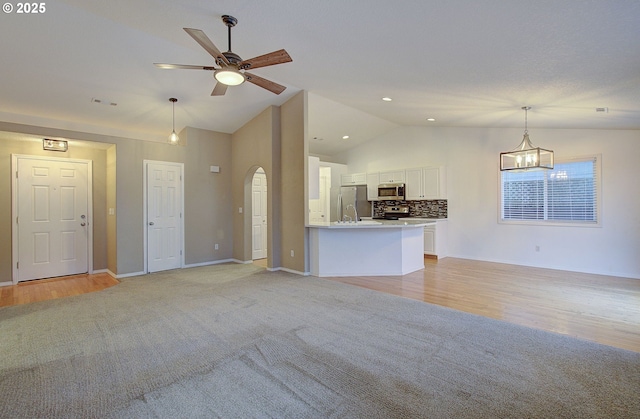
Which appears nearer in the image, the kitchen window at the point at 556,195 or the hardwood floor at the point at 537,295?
the hardwood floor at the point at 537,295

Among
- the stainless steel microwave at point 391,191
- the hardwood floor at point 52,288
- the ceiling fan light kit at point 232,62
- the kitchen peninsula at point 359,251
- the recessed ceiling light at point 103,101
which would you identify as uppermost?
the recessed ceiling light at point 103,101

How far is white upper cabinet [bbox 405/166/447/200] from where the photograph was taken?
7.22m

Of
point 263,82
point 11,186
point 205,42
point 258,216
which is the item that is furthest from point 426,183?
point 11,186

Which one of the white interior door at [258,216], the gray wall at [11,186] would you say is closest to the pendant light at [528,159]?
the white interior door at [258,216]

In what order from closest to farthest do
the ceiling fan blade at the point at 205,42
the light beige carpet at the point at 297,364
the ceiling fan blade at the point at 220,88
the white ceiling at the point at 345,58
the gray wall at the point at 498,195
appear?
1. the light beige carpet at the point at 297,364
2. the ceiling fan blade at the point at 205,42
3. the white ceiling at the point at 345,58
4. the ceiling fan blade at the point at 220,88
5. the gray wall at the point at 498,195

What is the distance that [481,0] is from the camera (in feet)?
7.53

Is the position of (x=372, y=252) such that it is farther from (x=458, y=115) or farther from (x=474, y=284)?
(x=458, y=115)

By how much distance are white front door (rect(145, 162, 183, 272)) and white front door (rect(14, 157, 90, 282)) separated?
1.20 metres

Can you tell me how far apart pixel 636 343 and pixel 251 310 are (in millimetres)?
3817

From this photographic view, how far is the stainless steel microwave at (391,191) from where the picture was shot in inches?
306

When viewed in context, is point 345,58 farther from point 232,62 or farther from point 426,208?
point 426,208

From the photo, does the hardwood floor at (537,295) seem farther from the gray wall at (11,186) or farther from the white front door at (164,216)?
the gray wall at (11,186)

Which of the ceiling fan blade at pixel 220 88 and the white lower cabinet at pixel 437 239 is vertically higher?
the ceiling fan blade at pixel 220 88

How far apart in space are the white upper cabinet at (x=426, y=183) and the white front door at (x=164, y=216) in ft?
17.9
